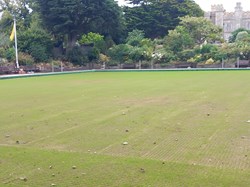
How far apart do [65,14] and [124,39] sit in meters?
10.3

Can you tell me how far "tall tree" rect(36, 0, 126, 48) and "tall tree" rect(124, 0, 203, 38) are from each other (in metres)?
7.92

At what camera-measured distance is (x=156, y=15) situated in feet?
158

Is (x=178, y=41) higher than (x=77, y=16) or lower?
lower

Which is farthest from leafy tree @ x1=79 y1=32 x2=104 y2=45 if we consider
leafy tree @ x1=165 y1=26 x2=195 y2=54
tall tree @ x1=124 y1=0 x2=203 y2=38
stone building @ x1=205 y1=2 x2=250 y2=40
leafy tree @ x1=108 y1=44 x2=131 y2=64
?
stone building @ x1=205 y1=2 x2=250 y2=40

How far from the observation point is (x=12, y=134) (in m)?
6.39

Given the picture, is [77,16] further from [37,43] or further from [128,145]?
[128,145]

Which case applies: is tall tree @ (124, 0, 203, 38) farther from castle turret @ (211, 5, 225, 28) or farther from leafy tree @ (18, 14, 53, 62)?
castle turret @ (211, 5, 225, 28)

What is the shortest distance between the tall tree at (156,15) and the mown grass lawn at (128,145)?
38.9 m

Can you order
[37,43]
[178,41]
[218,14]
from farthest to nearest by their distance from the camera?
[218,14]
[178,41]
[37,43]

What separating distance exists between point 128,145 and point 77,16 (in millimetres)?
33334

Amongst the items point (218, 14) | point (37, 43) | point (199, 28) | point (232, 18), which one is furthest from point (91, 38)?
point (232, 18)

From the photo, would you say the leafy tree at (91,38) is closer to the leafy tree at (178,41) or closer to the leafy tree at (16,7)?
the leafy tree at (178,41)

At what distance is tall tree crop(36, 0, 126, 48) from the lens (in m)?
36.6

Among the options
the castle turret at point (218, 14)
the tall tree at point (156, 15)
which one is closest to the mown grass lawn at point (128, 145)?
the tall tree at point (156, 15)
